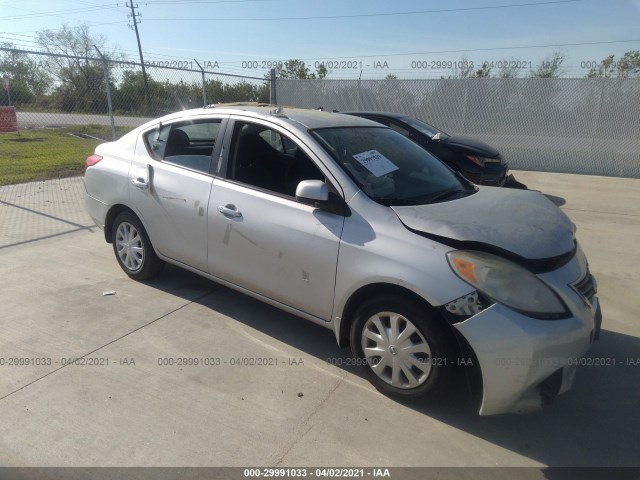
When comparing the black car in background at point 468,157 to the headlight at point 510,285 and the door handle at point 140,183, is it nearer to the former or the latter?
the door handle at point 140,183

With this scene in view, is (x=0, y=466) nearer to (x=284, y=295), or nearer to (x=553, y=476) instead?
(x=284, y=295)

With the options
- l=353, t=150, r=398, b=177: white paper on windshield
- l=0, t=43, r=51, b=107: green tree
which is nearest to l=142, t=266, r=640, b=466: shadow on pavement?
l=353, t=150, r=398, b=177: white paper on windshield

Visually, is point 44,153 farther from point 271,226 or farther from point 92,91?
point 271,226

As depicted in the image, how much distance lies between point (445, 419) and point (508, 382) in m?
0.55

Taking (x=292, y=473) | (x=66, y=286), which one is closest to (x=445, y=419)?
(x=292, y=473)

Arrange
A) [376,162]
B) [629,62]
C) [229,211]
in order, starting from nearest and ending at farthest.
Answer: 1. [376,162]
2. [229,211]
3. [629,62]

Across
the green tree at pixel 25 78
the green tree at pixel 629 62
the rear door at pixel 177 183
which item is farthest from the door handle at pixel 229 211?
the green tree at pixel 629 62

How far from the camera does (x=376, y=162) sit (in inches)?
136

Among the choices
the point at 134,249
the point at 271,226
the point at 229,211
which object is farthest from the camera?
the point at 134,249

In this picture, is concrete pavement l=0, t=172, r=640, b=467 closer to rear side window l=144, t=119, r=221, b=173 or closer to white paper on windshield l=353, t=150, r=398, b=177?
rear side window l=144, t=119, r=221, b=173

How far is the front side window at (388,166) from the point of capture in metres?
3.24

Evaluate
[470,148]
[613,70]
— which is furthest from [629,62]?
[470,148]

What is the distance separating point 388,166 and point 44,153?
12835 millimetres

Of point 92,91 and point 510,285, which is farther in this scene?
point 92,91
